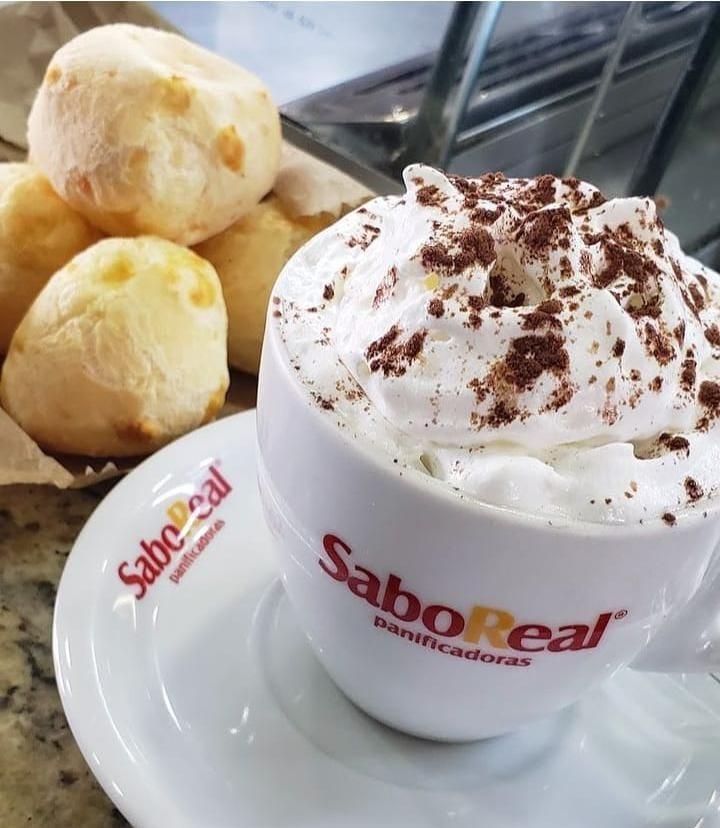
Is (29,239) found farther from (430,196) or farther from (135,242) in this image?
(430,196)

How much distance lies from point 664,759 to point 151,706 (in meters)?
0.27

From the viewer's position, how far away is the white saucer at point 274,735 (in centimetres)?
45

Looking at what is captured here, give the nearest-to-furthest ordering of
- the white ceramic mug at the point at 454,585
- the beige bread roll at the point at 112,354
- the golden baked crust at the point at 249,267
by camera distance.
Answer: the white ceramic mug at the point at 454,585 → the beige bread roll at the point at 112,354 → the golden baked crust at the point at 249,267

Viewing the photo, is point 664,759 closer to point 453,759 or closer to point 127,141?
point 453,759

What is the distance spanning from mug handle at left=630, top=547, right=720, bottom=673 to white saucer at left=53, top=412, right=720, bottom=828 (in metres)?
0.06

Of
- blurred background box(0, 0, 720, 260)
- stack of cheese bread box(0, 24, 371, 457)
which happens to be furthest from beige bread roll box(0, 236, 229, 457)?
blurred background box(0, 0, 720, 260)

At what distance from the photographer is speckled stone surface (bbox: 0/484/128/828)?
471mm

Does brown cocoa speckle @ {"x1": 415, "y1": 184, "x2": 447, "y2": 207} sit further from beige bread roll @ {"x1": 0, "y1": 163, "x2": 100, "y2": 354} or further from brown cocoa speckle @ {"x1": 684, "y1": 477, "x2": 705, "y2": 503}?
beige bread roll @ {"x1": 0, "y1": 163, "x2": 100, "y2": 354}

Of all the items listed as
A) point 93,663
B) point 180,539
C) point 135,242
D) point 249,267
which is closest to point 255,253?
point 249,267

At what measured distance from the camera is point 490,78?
1.16m

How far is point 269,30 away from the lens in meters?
1.22

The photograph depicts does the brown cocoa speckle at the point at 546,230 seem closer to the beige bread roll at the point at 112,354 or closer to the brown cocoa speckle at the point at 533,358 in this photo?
the brown cocoa speckle at the point at 533,358

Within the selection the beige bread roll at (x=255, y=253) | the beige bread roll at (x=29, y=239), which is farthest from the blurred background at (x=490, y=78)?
the beige bread roll at (x=29, y=239)

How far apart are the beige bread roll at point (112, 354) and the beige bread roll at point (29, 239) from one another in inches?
2.1
